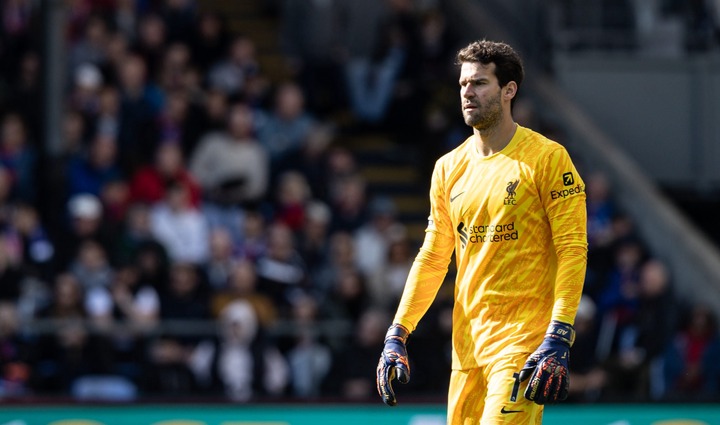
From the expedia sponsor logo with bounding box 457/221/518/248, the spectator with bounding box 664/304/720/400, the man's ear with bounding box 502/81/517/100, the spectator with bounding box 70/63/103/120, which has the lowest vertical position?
the spectator with bounding box 664/304/720/400

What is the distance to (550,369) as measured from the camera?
654cm

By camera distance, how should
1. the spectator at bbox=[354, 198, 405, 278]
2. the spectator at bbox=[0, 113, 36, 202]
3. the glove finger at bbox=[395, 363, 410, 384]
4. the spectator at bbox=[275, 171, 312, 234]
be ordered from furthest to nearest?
the spectator at bbox=[275, 171, 312, 234] → the spectator at bbox=[354, 198, 405, 278] → the spectator at bbox=[0, 113, 36, 202] → the glove finger at bbox=[395, 363, 410, 384]

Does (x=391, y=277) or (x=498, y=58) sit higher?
(x=498, y=58)

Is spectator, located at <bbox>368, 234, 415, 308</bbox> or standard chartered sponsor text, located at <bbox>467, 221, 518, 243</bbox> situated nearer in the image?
standard chartered sponsor text, located at <bbox>467, 221, 518, 243</bbox>

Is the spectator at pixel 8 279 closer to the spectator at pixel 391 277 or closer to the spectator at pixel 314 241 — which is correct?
the spectator at pixel 314 241

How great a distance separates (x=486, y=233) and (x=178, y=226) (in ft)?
23.9

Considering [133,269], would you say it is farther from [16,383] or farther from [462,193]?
[462,193]

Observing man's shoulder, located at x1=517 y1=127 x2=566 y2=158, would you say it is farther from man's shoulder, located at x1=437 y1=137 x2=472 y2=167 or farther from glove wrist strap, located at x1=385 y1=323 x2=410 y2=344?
glove wrist strap, located at x1=385 y1=323 x2=410 y2=344

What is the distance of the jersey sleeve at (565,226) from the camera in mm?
6727

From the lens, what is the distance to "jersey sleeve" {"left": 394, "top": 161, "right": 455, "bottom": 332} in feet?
23.9

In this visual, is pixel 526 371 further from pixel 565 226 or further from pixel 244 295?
pixel 244 295

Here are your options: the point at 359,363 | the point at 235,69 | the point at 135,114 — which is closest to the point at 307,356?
the point at 359,363

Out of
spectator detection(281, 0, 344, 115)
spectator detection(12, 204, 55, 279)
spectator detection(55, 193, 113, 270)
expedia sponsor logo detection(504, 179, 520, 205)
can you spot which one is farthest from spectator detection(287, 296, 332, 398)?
expedia sponsor logo detection(504, 179, 520, 205)

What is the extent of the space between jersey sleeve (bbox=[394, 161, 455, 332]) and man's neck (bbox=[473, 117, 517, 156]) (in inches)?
11.9
